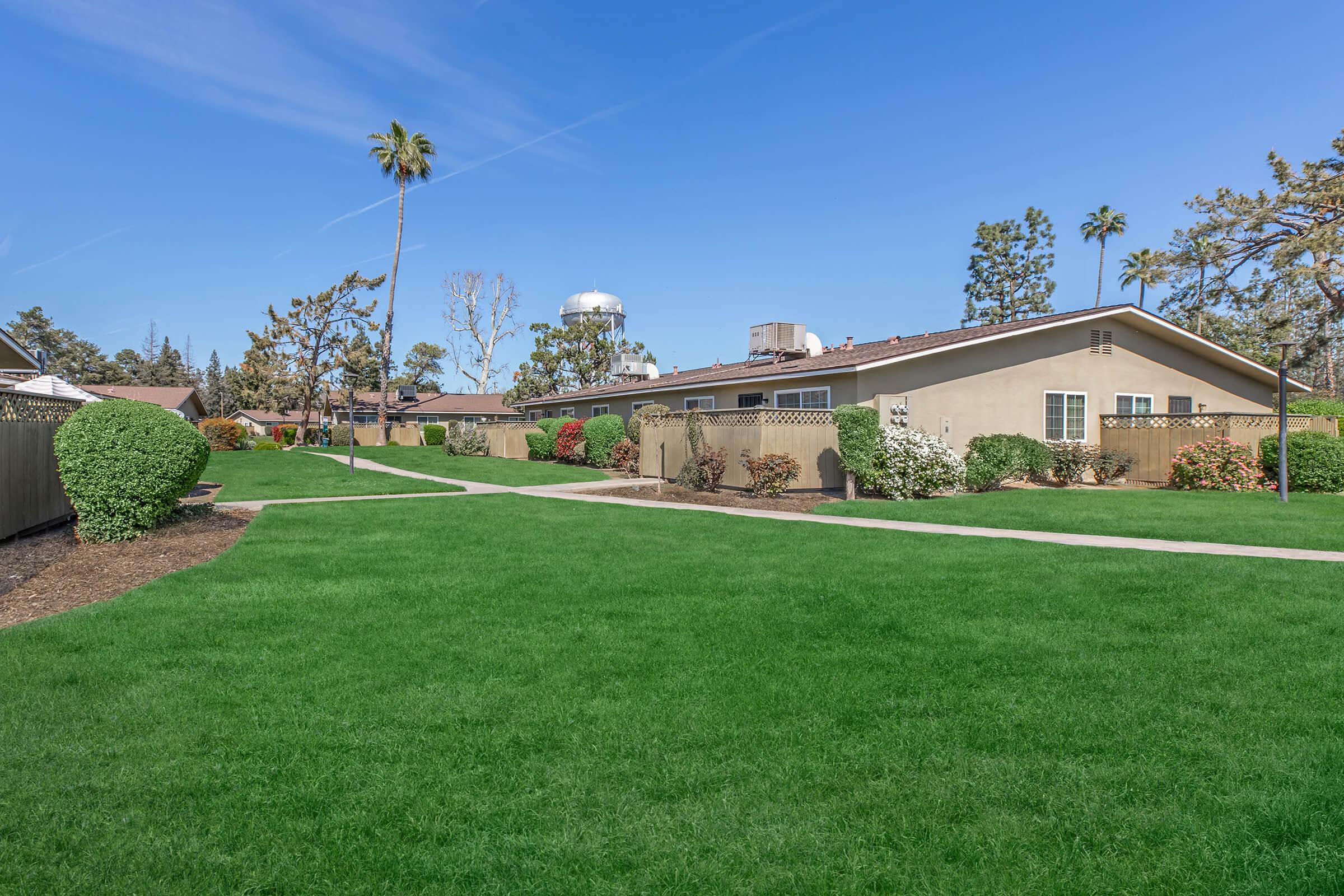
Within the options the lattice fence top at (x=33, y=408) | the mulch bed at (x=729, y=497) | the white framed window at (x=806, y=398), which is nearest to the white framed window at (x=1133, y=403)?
the white framed window at (x=806, y=398)

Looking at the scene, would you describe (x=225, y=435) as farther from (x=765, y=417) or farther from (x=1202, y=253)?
(x=1202, y=253)

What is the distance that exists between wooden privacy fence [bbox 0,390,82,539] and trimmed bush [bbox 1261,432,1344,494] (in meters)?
23.0

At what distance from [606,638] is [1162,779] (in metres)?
3.39

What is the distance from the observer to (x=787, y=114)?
19203 mm

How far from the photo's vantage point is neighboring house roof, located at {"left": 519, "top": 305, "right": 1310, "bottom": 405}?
17.6 metres

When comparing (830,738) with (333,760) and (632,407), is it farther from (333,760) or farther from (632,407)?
(632,407)

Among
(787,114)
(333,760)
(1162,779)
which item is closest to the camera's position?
(1162,779)

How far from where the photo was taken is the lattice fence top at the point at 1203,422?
17750 millimetres

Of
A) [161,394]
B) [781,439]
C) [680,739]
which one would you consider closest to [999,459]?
[781,439]

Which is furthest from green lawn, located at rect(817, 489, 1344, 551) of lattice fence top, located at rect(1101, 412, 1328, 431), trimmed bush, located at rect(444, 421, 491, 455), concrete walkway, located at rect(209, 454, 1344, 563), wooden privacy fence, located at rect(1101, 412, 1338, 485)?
trimmed bush, located at rect(444, 421, 491, 455)

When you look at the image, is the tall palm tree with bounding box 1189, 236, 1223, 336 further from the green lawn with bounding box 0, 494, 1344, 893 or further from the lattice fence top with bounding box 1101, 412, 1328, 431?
the green lawn with bounding box 0, 494, 1344, 893

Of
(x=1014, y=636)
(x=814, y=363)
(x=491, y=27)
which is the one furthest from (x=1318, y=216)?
(x=1014, y=636)

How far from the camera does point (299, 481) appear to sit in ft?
60.6

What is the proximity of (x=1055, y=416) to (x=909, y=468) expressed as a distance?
7071 millimetres
